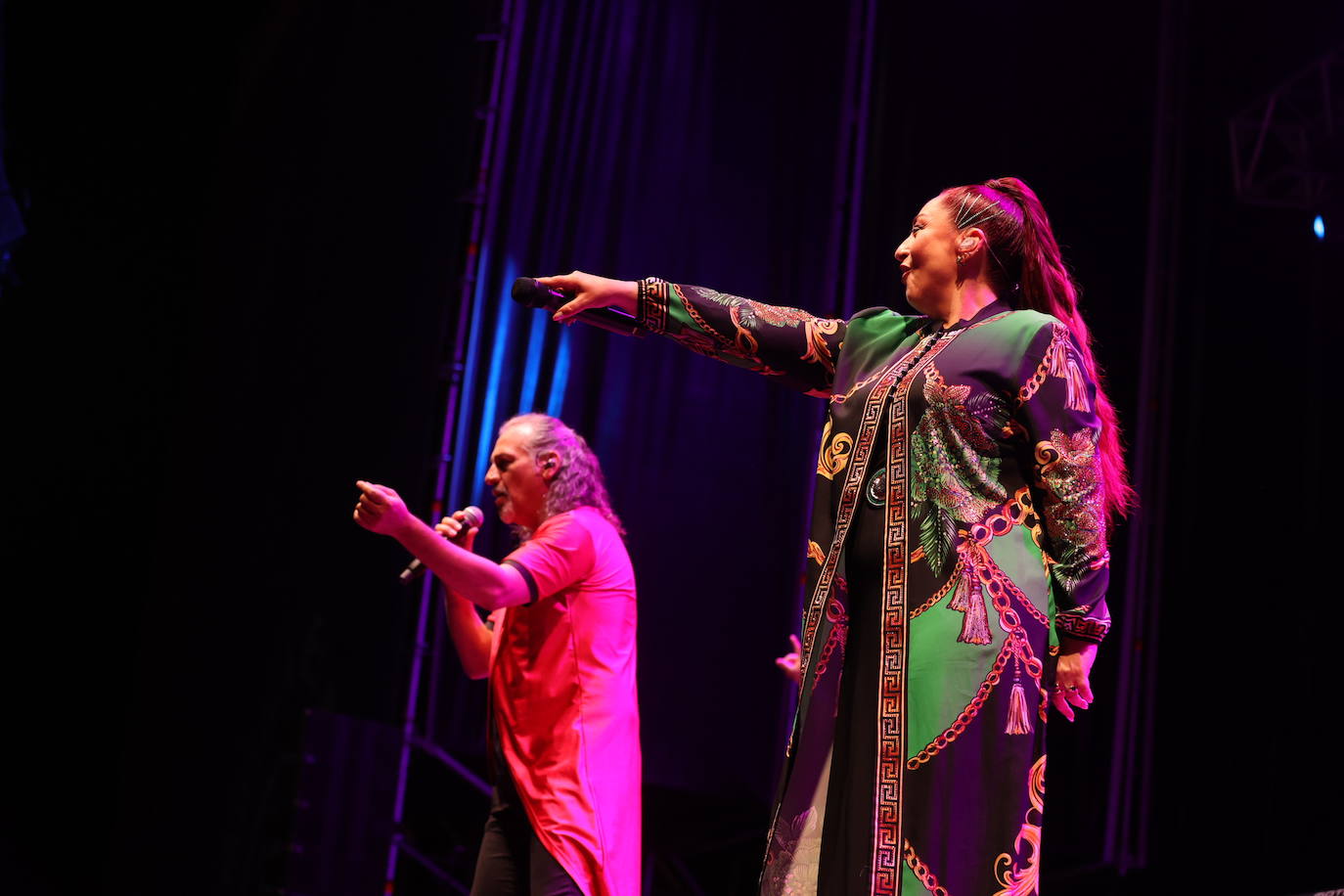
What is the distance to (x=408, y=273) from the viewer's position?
465cm

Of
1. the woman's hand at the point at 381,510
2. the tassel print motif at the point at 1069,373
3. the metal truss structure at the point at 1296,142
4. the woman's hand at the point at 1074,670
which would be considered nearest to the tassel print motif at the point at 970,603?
the woman's hand at the point at 1074,670

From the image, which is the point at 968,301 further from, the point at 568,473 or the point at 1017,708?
the point at 568,473

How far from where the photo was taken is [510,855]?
2857mm

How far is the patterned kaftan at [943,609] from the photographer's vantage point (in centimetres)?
179

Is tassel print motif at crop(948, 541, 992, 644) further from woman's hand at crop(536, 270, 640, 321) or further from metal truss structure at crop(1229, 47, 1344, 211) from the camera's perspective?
metal truss structure at crop(1229, 47, 1344, 211)

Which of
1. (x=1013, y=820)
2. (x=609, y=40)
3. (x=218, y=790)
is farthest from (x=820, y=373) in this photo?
(x=218, y=790)

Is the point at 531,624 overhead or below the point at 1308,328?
below

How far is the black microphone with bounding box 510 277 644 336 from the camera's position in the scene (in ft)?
6.99

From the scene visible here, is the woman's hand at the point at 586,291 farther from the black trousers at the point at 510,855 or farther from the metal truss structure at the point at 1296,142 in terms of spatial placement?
the metal truss structure at the point at 1296,142

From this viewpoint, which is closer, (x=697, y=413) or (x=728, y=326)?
(x=728, y=326)

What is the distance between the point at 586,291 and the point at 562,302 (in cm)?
5

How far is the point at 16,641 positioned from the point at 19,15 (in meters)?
2.49

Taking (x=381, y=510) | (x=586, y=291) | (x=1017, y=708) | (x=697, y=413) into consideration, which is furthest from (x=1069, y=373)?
(x=697, y=413)

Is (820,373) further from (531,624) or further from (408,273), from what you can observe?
(408,273)
